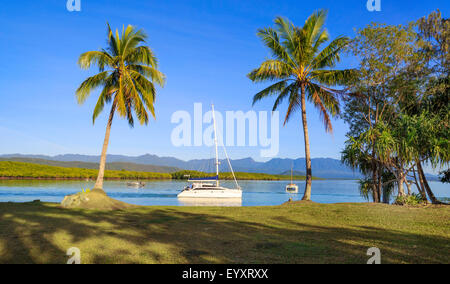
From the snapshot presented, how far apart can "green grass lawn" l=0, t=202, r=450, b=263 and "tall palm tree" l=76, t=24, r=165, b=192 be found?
32.4 ft

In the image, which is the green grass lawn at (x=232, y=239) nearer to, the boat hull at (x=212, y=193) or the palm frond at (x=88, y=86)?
the palm frond at (x=88, y=86)

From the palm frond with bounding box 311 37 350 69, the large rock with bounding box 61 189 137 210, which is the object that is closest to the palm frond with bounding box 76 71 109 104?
the large rock with bounding box 61 189 137 210

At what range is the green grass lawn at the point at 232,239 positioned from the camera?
6500 mm

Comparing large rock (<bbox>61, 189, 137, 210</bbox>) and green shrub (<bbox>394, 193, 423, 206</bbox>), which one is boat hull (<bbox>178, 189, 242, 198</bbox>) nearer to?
large rock (<bbox>61, 189, 137, 210</bbox>)

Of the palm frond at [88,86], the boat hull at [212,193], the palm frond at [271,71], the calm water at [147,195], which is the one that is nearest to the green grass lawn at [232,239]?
the palm frond at [88,86]

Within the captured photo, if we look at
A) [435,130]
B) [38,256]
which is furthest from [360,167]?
[38,256]

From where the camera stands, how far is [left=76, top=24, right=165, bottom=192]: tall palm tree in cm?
2073

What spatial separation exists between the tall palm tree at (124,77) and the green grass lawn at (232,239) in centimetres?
988

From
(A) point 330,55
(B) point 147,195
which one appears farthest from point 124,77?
(B) point 147,195

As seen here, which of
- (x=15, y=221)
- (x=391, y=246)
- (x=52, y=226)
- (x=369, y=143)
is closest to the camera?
(x=391, y=246)

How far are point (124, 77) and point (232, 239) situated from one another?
16081 mm

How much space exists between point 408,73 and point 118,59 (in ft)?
→ 62.7
